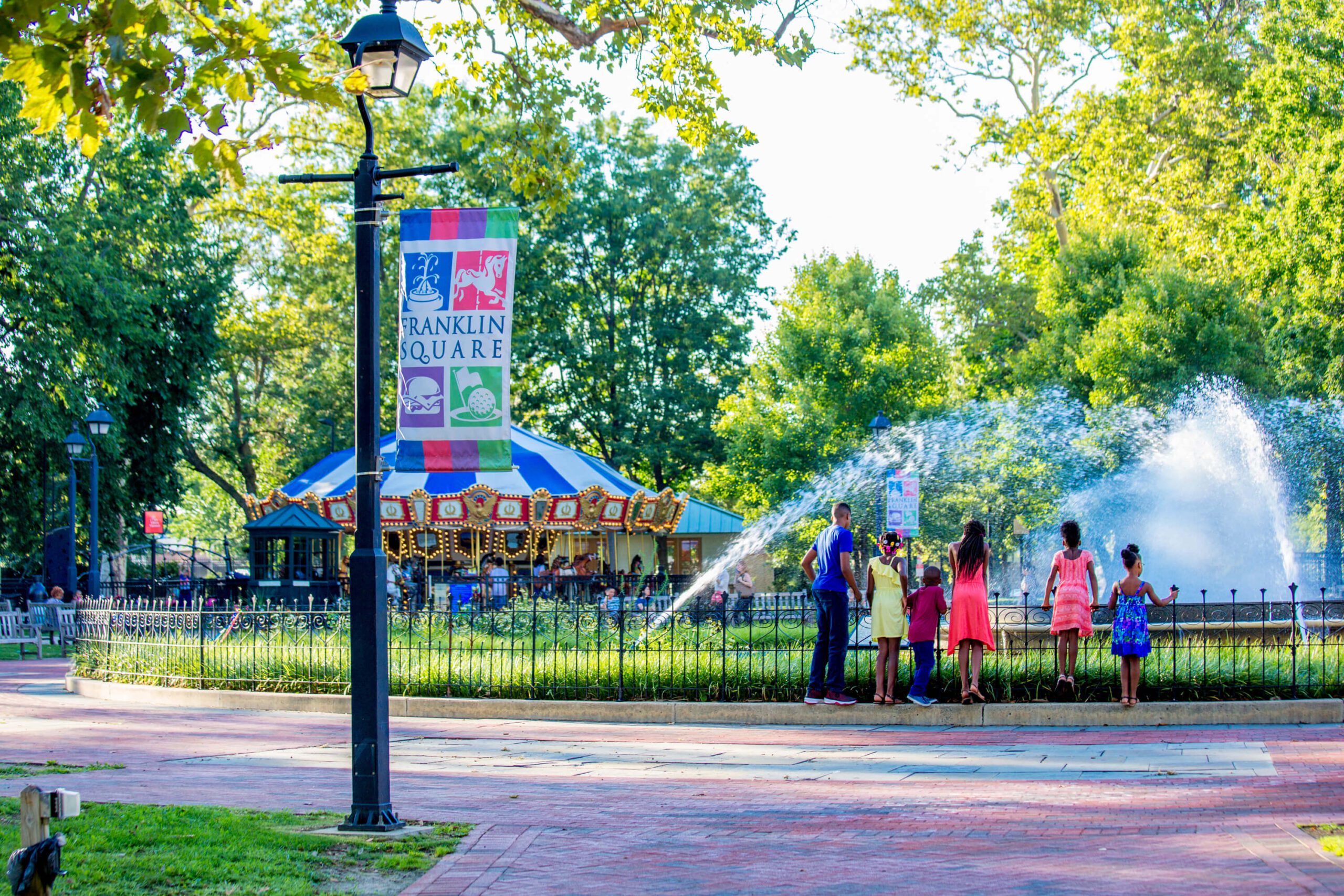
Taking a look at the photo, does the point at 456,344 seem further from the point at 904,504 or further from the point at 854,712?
the point at 904,504

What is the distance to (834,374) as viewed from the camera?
131 feet

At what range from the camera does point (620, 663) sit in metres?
13.5

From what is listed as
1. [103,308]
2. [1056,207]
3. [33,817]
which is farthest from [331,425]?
[33,817]

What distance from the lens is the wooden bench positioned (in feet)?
83.6

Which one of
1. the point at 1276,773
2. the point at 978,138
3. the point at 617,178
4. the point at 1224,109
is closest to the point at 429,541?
the point at 617,178

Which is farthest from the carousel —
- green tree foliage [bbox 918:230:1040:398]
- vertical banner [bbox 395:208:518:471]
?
vertical banner [bbox 395:208:518:471]

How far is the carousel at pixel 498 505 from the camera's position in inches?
1382

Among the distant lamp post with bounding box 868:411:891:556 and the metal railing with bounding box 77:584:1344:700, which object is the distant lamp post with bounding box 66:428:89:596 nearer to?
the metal railing with bounding box 77:584:1344:700

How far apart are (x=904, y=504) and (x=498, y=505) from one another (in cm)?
1844

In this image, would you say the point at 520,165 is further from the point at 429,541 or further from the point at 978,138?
the point at 978,138

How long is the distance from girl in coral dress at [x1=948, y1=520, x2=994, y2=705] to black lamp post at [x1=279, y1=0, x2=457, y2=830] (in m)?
6.31

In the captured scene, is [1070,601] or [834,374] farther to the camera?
[834,374]

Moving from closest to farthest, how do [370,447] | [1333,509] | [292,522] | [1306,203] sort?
[370,447], [292,522], [1306,203], [1333,509]

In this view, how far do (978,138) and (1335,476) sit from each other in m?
14.2
